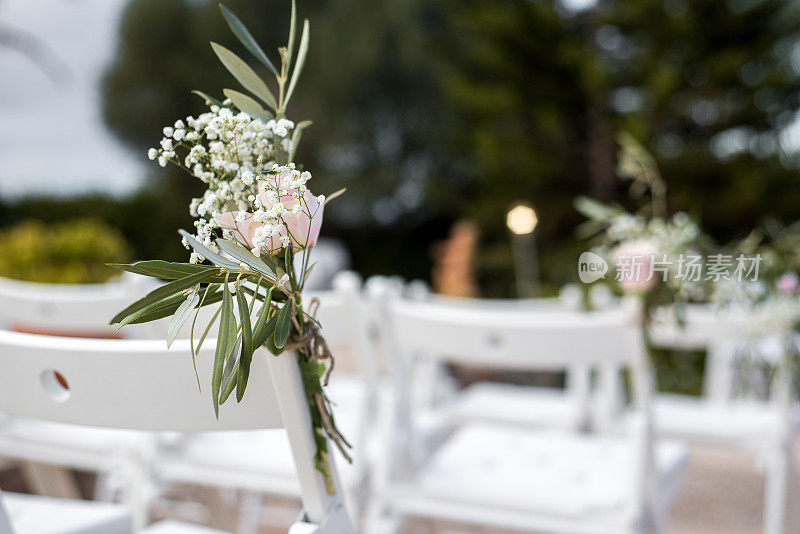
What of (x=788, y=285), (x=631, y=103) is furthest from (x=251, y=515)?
(x=631, y=103)

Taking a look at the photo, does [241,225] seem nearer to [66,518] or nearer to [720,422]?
[66,518]

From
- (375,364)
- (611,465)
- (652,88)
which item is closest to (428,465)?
(375,364)

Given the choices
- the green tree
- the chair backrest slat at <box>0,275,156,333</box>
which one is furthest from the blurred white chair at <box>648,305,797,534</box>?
the green tree

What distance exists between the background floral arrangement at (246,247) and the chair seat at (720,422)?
1038mm

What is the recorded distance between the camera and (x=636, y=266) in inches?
42.9

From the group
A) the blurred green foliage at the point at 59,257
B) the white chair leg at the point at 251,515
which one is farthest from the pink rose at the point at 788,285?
the blurred green foliage at the point at 59,257

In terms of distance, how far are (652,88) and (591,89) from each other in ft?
1.60

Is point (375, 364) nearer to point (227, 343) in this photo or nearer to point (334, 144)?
point (227, 343)

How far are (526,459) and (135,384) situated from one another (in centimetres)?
79

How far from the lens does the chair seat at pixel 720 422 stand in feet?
4.60

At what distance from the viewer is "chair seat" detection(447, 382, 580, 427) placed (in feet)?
5.31

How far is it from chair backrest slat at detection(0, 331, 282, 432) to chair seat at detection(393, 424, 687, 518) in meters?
0.58

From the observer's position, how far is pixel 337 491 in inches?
25.9

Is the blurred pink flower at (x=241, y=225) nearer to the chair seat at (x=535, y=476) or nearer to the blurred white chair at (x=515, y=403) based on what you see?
the chair seat at (x=535, y=476)
